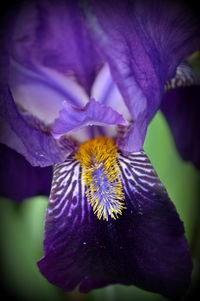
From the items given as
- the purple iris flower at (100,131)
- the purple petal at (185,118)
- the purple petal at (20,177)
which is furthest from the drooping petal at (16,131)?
the purple petal at (185,118)

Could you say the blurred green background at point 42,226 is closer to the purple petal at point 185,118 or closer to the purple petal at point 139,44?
the purple petal at point 185,118

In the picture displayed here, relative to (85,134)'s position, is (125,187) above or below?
below

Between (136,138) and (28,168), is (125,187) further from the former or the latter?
(28,168)

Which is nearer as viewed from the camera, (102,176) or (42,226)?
(102,176)

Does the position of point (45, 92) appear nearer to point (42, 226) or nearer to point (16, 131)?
point (16, 131)

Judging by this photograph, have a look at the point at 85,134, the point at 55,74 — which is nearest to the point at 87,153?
the point at 85,134

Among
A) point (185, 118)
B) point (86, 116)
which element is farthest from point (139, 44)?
point (185, 118)
